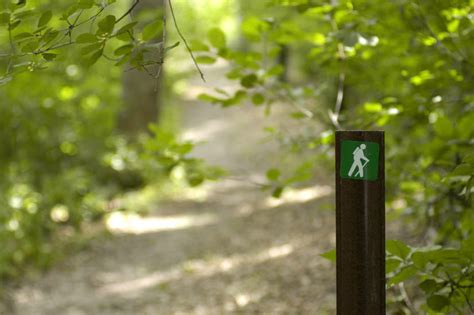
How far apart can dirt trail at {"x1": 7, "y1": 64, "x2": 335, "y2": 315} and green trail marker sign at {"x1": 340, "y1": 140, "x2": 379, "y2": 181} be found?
179 cm

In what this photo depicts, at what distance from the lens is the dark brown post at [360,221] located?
5.70ft

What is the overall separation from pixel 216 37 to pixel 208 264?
4597 mm

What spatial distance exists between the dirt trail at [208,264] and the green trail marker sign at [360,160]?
5.88ft

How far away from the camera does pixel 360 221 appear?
175cm

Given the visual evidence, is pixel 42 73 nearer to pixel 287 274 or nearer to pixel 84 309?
pixel 84 309

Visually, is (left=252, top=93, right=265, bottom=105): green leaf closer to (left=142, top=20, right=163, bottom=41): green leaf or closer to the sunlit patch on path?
(left=142, top=20, right=163, bottom=41): green leaf

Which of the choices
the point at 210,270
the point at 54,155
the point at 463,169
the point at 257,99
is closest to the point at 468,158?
the point at 463,169

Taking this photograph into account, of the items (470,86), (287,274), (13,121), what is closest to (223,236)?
(287,274)

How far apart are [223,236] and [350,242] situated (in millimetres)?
6371

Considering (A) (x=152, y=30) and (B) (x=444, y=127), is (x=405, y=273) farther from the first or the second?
(A) (x=152, y=30)

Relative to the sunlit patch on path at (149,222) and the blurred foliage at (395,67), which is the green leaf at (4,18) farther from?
the sunlit patch on path at (149,222)

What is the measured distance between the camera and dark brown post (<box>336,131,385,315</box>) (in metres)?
1.74

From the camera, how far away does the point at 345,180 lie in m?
1.77

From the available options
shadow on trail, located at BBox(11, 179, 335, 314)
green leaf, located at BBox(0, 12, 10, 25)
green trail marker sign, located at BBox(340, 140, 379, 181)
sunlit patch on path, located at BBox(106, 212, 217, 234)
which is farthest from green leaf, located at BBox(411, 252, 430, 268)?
sunlit patch on path, located at BBox(106, 212, 217, 234)
